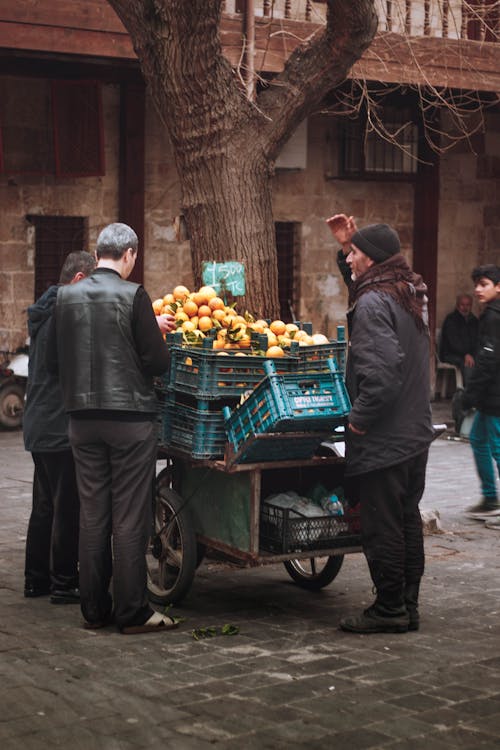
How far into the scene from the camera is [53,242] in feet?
51.5

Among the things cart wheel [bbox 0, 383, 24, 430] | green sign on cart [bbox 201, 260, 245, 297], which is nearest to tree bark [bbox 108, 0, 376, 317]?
green sign on cart [bbox 201, 260, 245, 297]

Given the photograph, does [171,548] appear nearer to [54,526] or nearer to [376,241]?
[54,526]

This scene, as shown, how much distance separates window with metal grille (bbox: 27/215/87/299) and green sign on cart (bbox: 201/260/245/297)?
295 inches

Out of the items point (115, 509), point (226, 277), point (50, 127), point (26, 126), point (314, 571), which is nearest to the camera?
point (115, 509)

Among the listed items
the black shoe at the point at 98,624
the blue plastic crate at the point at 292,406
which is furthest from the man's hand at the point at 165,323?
the black shoe at the point at 98,624

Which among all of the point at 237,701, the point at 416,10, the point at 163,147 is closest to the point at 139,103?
the point at 163,147

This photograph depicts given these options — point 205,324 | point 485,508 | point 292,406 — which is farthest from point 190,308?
point 485,508

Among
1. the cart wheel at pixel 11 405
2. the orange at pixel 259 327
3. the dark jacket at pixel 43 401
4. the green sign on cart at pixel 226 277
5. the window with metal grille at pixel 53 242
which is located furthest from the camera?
the window with metal grille at pixel 53 242

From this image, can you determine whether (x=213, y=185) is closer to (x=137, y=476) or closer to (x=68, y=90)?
(x=137, y=476)

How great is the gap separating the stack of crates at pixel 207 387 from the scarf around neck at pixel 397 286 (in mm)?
482

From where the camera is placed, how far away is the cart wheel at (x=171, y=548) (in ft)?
22.0

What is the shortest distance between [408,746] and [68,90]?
11942 millimetres

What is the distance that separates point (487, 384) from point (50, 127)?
7.77m

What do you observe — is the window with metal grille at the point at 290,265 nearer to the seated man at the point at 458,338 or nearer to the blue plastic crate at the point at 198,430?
the seated man at the point at 458,338
